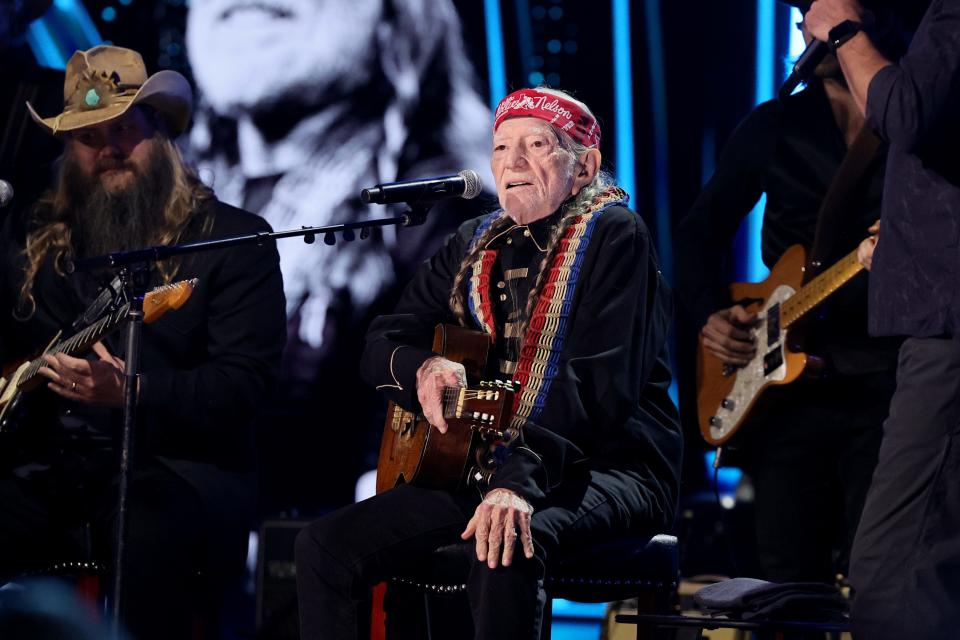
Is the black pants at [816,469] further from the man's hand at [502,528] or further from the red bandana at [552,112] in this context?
the man's hand at [502,528]

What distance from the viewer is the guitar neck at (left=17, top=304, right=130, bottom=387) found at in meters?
3.69

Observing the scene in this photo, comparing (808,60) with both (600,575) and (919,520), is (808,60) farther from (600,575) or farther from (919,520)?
(600,575)

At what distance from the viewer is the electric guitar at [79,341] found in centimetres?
371

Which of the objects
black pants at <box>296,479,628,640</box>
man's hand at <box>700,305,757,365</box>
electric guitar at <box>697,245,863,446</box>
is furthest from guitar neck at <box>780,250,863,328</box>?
black pants at <box>296,479,628,640</box>

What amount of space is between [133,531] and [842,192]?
2446 mm

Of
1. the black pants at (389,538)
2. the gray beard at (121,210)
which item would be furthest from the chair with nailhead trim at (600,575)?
the gray beard at (121,210)

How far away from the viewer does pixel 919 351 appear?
8.58 ft

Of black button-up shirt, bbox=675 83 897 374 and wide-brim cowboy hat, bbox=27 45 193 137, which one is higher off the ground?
wide-brim cowboy hat, bbox=27 45 193 137

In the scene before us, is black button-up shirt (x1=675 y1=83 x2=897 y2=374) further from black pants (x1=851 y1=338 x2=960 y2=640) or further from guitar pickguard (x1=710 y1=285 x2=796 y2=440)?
black pants (x1=851 y1=338 x2=960 y2=640)

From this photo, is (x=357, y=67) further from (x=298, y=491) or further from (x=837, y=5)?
(x=837, y=5)

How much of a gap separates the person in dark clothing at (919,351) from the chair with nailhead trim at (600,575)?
2.63 feet

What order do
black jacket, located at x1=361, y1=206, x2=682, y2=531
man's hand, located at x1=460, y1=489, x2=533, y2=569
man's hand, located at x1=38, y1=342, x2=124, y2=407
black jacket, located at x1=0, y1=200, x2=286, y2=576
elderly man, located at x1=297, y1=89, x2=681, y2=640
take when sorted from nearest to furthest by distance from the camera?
man's hand, located at x1=460, y1=489, x2=533, y2=569 → elderly man, located at x1=297, y1=89, x2=681, y2=640 → black jacket, located at x1=361, y1=206, x2=682, y2=531 → man's hand, located at x1=38, y1=342, x2=124, y2=407 → black jacket, located at x1=0, y1=200, x2=286, y2=576

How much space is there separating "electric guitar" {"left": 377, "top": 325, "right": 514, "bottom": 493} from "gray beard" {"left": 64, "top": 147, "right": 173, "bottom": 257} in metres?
1.29

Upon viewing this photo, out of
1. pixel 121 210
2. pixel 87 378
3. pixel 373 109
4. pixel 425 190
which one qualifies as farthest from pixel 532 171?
pixel 373 109
